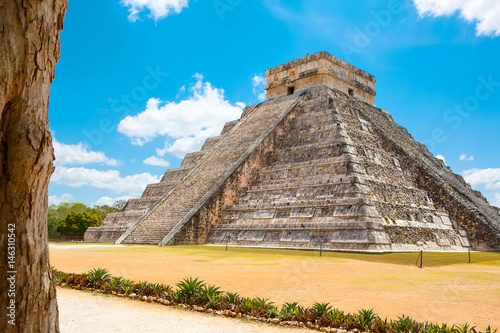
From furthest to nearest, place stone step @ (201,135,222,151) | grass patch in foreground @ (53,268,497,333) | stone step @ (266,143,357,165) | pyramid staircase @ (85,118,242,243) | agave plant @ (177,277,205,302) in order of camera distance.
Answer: stone step @ (201,135,222,151) < pyramid staircase @ (85,118,242,243) < stone step @ (266,143,357,165) < agave plant @ (177,277,205,302) < grass patch in foreground @ (53,268,497,333)

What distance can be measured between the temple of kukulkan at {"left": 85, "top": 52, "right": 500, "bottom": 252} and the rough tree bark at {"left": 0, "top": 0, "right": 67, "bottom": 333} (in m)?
9.98

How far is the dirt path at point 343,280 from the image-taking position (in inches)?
200

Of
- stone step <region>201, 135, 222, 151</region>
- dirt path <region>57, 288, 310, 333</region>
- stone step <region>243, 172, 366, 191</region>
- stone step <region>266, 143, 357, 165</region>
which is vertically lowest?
dirt path <region>57, 288, 310, 333</region>

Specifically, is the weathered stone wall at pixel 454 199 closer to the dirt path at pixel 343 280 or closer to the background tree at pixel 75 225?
the dirt path at pixel 343 280

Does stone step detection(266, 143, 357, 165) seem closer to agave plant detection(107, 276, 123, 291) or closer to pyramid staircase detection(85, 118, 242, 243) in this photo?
pyramid staircase detection(85, 118, 242, 243)

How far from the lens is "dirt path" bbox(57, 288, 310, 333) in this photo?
4.26 m

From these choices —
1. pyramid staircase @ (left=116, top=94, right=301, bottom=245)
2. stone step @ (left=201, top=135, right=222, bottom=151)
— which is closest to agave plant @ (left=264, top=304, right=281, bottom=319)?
pyramid staircase @ (left=116, top=94, right=301, bottom=245)

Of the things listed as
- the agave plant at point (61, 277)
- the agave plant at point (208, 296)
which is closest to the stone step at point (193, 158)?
the agave plant at point (61, 277)

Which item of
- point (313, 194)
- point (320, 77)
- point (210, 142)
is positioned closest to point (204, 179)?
point (210, 142)

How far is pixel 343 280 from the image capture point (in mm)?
7043

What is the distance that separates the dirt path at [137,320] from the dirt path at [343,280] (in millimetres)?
1024

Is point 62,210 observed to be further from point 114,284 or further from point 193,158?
point 114,284

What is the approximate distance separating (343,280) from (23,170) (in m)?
Result: 5.81

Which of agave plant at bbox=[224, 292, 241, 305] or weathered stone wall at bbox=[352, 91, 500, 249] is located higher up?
weathered stone wall at bbox=[352, 91, 500, 249]
